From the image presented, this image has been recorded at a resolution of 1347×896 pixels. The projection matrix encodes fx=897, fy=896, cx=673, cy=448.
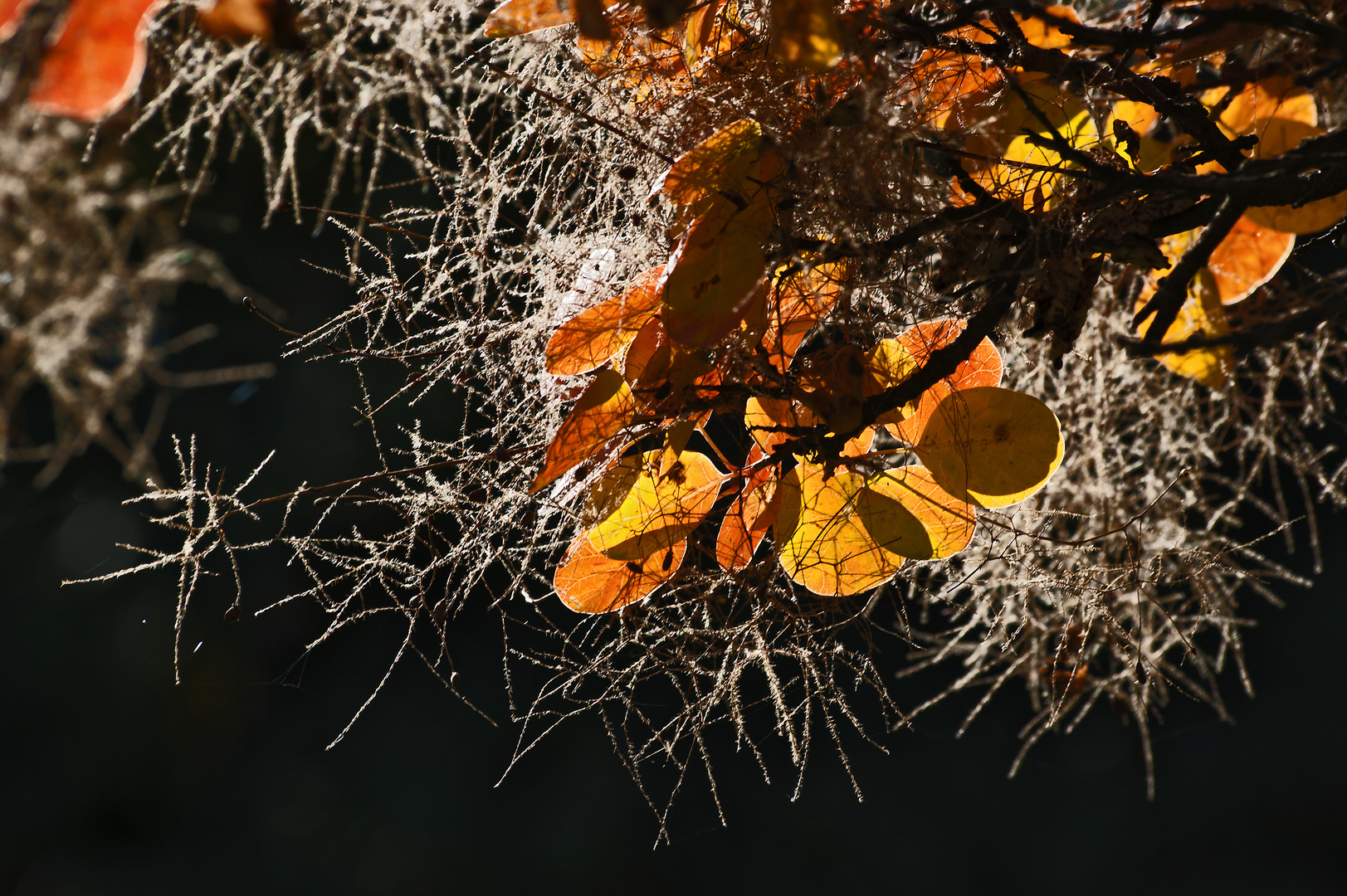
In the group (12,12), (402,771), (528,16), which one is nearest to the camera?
(12,12)

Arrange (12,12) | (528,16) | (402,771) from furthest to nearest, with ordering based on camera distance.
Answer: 1. (402,771)
2. (528,16)
3. (12,12)

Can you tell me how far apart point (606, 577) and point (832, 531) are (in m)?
0.06

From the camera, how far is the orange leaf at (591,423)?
21 centimetres

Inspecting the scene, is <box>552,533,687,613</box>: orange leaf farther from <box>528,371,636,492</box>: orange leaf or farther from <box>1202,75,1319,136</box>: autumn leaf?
<box>1202,75,1319,136</box>: autumn leaf

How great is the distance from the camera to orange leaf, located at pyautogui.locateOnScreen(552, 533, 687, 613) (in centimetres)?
24

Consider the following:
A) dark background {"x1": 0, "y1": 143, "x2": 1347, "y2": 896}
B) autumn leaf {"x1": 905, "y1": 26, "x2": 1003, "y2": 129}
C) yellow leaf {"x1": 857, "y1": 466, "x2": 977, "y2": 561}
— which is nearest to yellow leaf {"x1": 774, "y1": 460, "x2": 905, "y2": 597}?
yellow leaf {"x1": 857, "y1": 466, "x2": 977, "y2": 561}

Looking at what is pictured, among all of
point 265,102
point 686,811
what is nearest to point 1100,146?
point 265,102

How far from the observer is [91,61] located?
13cm

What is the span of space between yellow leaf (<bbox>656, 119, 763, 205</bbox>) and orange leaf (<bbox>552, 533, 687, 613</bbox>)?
0.30ft

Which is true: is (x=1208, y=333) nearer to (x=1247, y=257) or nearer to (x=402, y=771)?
(x=1247, y=257)

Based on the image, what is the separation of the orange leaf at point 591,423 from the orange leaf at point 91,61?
0.36 feet

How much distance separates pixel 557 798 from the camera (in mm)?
800

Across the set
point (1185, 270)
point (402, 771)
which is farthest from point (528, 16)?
point (402, 771)

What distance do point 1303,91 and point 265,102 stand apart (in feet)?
1.76
